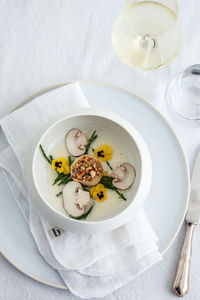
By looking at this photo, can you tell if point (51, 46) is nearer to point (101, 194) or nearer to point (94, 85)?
point (94, 85)

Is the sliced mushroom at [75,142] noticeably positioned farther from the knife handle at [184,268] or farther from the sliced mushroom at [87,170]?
the knife handle at [184,268]

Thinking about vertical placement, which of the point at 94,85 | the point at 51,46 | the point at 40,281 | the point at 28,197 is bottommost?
the point at 40,281

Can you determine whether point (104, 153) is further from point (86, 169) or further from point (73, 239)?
point (73, 239)

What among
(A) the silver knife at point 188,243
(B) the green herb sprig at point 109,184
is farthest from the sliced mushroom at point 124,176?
(A) the silver knife at point 188,243

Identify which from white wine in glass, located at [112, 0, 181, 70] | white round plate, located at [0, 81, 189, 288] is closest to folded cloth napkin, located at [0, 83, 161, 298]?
white round plate, located at [0, 81, 189, 288]

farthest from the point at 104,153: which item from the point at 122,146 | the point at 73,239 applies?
the point at 73,239

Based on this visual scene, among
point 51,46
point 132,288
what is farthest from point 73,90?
point 132,288
